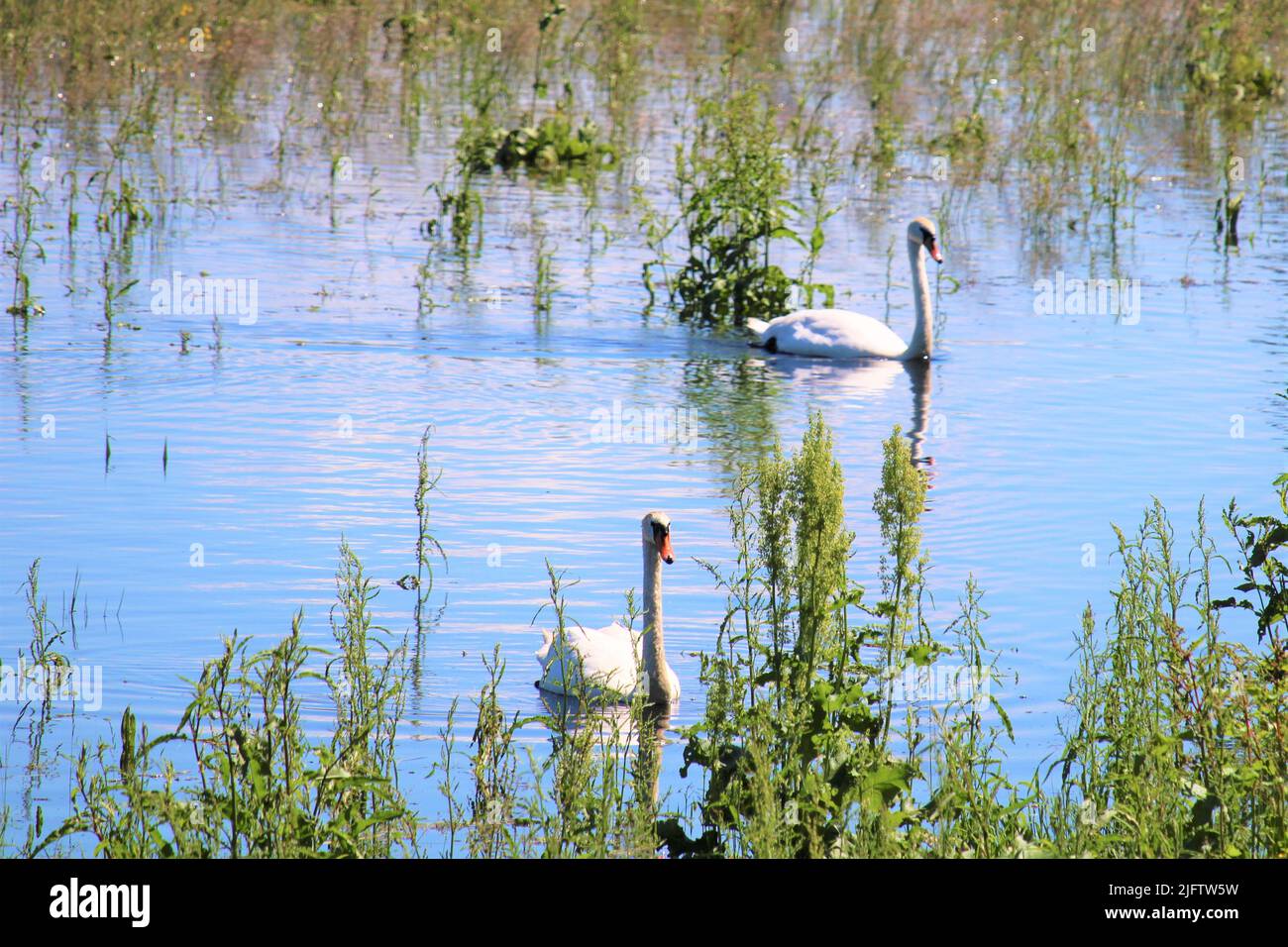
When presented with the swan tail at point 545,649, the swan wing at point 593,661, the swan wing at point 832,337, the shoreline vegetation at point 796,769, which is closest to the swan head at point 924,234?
the swan wing at point 832,337

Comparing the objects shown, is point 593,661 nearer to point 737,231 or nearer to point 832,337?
point 832,337

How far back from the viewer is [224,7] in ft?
78.3

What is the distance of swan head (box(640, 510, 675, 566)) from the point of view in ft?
22.0

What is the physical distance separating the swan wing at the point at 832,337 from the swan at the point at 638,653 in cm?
566

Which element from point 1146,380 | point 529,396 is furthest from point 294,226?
point 1146,380

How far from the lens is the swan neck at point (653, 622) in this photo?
653 cm

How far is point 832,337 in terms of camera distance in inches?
486

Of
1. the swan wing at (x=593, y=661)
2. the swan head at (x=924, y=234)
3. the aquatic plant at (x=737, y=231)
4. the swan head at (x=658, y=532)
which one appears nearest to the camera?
the swan wing at (x=593, y=661)

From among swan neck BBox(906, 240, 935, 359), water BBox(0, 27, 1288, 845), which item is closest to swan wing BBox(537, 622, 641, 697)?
water BBox(0, 27, 1288, 845)

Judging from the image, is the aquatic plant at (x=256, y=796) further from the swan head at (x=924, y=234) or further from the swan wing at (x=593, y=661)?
the swan head at (x=924, y=234)

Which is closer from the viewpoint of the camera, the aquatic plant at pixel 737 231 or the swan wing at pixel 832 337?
the swan wing at pixel 832 337

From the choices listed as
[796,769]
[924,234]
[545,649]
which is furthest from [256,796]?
[924,234]

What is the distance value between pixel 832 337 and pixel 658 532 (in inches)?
230
